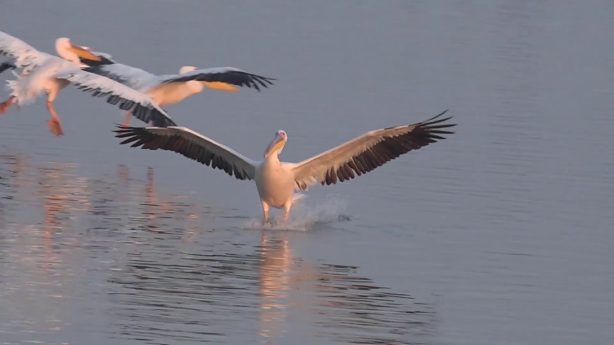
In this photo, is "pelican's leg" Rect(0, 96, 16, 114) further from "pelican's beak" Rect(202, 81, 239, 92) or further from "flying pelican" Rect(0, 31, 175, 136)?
"pelican's beak" Rect(202, 81, 239, 92)

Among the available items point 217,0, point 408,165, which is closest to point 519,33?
point 217,0

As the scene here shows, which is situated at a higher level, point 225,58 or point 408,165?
point 225,58

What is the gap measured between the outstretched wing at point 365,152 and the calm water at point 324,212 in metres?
0.28

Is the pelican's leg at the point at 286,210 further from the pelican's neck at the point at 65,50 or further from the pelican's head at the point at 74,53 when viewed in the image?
the pelican's neck at the point at 65,50

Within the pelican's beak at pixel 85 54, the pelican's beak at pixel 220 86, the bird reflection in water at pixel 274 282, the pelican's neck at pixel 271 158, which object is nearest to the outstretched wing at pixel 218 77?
the pelican's beak at pixel 220 86

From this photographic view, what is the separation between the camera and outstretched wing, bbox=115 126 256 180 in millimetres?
12539

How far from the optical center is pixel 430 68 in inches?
862

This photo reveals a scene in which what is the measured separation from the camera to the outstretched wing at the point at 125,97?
1475cm

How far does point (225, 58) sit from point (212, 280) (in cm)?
1184

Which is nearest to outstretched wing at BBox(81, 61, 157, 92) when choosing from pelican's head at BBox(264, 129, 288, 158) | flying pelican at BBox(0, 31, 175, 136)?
flying pelican at BBox(0, 31, 175, 136)

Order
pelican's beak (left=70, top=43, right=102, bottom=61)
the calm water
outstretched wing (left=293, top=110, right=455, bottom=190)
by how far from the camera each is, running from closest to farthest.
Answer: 1. the calm water
2. outstretched wing (left=293, top=110, right=455, bottom=190)
3. pelican's beak (left=70, top=43, right=102, bottom=61)

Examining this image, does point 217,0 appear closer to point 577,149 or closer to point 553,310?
point 577,149

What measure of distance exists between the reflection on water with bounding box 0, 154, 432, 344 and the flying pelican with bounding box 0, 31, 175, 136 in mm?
1915

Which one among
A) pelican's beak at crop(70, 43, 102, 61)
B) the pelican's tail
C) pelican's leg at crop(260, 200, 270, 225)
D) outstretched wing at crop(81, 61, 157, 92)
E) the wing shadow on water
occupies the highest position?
pelican's beak at crop(70, 43, 102, 61)
